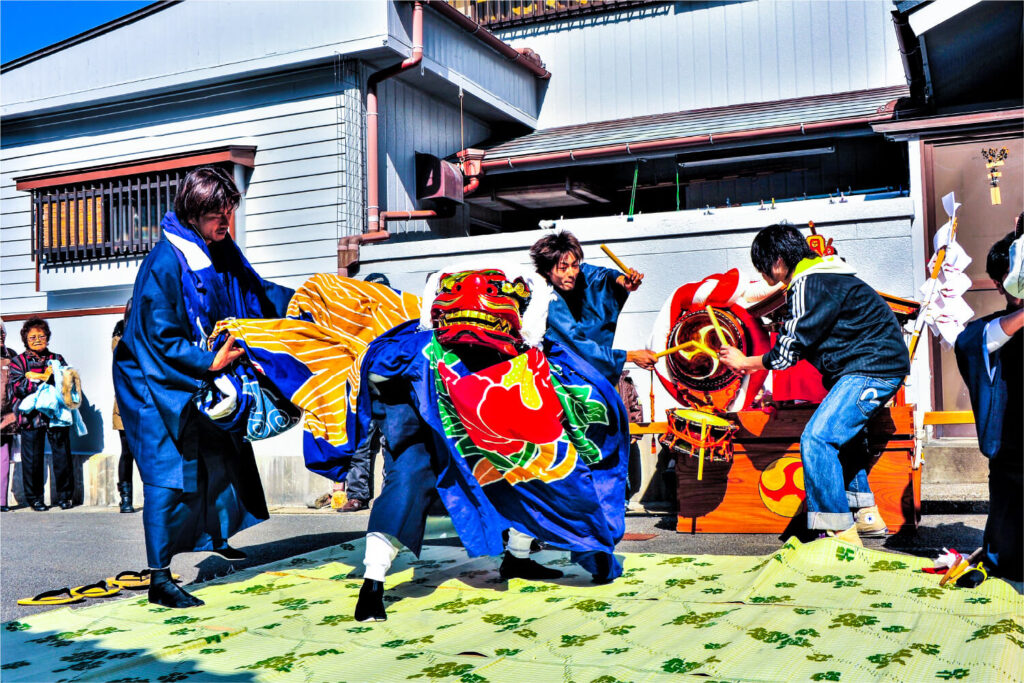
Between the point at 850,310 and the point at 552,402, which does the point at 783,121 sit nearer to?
the point at 850,310

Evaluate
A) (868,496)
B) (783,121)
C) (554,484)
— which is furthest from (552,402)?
(783,121)

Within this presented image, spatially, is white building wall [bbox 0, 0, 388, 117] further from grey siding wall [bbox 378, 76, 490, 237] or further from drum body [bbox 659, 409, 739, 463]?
drum body [bbox 659, 409, 739, 463]

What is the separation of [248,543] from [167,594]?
2.61 metres

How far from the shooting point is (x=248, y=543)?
741cm

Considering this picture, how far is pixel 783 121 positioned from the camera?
1162 cm

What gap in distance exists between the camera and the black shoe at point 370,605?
4.39 meters

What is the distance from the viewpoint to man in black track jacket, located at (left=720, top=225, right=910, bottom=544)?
211 inches

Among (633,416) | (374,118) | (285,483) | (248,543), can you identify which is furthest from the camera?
(374,118)

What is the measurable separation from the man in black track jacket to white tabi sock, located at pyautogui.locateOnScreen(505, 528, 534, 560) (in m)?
1.57

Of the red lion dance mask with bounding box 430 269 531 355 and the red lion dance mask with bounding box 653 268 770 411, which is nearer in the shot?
the red lion dance mask with bounding box 430 269 531 355

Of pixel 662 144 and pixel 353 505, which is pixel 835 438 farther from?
pixel 662 144

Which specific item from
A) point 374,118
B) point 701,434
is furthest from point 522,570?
point 374,118

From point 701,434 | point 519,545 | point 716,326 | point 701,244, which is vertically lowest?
point 519,545

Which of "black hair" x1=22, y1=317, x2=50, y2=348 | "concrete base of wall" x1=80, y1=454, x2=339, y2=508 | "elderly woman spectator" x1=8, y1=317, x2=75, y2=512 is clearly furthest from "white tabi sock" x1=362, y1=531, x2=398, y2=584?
"black hair" x1=22, y1=317, x2=50, y2=348
